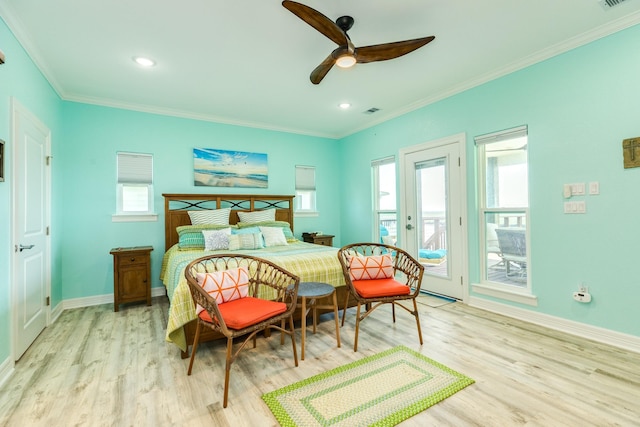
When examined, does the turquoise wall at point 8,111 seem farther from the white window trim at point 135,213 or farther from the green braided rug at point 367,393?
the green braided rug at point 367,393

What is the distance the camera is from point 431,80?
3553 millimetres

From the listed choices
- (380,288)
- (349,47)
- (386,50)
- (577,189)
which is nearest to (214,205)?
(380,288)

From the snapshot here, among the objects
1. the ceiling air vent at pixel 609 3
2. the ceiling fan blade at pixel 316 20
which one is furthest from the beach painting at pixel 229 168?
the ceiling air vent at pixel 609 3

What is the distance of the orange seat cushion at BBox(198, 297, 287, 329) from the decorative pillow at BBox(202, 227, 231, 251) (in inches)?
59.3

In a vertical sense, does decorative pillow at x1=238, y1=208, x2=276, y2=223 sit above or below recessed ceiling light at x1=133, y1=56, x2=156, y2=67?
below

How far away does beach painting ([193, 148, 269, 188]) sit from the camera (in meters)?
4.64

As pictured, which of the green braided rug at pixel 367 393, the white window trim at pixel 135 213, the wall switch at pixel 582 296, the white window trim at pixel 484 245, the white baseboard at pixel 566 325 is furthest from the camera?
the white window trim at pixel 135 213

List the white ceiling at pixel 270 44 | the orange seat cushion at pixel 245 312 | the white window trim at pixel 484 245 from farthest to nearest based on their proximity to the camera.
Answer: the white window trim at pixel 484 245 → the white ceiling at pixel 270 44 → the orange seat cushion at pixel 245 312

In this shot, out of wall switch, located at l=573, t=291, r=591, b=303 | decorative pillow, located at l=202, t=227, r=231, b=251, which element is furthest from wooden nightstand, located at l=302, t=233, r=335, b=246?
wall switch, located at l=573, t=291, r=591, b=303

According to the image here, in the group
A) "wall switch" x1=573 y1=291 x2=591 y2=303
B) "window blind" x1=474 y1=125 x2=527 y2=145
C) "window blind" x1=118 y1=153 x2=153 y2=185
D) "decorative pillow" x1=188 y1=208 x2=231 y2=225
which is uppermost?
"window blind" x1=474 y1=125 x2=527 y2=145

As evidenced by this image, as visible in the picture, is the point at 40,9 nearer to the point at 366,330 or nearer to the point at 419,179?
the point at 366,330

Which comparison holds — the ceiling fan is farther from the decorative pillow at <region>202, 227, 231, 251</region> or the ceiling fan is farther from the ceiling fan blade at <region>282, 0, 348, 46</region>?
the decorative pillow at <region>202, 227, 231, 251</region>

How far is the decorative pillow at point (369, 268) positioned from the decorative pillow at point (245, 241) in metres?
1.48

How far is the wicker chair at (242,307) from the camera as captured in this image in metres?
1.90
